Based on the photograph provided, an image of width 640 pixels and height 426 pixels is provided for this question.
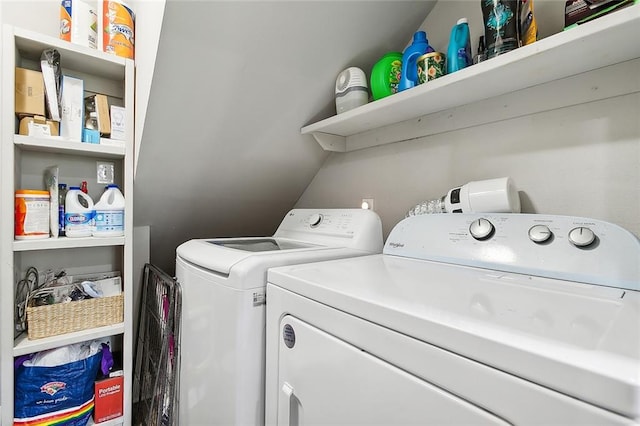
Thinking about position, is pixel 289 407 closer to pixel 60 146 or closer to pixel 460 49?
pixel 460 49

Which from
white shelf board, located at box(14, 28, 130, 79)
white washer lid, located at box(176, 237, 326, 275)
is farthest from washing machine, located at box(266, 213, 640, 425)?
white shelf board, located at box(14, 28, 130, 79)

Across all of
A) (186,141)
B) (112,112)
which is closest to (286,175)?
(186,141)

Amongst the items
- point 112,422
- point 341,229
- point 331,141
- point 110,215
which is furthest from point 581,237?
point 112,422

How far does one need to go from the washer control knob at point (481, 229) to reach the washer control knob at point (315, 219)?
76 cm

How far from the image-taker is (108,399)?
146 cm

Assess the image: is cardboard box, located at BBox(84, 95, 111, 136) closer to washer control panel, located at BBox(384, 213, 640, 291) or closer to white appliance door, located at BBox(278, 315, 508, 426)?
white appliance door, located at BBox(278, 315, 508, 426)

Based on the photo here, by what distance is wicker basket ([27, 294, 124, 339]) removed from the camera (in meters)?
1.31

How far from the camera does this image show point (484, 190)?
3.54 feet

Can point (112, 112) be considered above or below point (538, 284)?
above

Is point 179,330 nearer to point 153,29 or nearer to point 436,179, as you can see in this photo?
point 153,29

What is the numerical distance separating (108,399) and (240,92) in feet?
5.25

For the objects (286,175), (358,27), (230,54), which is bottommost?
(286,175)

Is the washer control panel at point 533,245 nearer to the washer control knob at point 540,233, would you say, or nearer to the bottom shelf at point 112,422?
the washer control knob at point 540,233

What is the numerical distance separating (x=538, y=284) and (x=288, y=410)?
0.72 m
